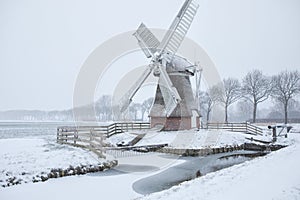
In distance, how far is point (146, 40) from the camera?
21500 millimetres

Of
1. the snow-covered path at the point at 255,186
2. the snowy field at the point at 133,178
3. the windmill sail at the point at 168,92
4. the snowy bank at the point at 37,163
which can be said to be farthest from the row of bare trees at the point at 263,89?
the snow-covered path at the point at 255,186

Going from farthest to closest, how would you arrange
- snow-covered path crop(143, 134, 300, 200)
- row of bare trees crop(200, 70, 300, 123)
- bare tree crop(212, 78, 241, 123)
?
bare tree crop(212, 78, 241, 123)
row of bare trees crop(200, 70, 300, 123)
snow-covered path crop(143, 134, 300, 200)

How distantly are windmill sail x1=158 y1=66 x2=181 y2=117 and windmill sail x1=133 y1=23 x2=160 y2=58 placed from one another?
7.89ft

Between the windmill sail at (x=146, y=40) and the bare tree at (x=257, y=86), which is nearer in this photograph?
the windmill sail at (x=146, y=40)

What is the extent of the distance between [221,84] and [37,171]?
131ft

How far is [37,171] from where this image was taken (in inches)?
337

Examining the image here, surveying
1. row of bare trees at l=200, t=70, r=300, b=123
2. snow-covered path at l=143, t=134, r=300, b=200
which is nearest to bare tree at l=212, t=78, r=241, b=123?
row of bare trees at l=200, t=70, r=300, b=123

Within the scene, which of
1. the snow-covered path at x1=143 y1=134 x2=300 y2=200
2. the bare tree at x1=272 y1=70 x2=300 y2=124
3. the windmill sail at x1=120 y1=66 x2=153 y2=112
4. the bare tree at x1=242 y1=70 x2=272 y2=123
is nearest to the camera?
the snow-covered path at x1=143 y1=134 x2=300 y2=200

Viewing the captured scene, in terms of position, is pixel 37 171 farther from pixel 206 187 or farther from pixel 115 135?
pixel 115 135

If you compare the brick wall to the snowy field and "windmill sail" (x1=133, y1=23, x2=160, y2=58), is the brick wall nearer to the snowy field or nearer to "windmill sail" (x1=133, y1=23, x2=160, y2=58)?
"windmill sail" (x1=133, y1=23, x2=160, y2=58)

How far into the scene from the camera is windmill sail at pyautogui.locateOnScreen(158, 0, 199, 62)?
20.1 metres

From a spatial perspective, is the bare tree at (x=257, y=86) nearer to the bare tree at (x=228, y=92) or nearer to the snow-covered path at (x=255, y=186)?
the bare tree at (x=228, y=92)

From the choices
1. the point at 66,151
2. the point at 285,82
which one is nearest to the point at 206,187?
the point at 66,151

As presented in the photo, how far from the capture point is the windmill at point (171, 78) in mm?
19750
